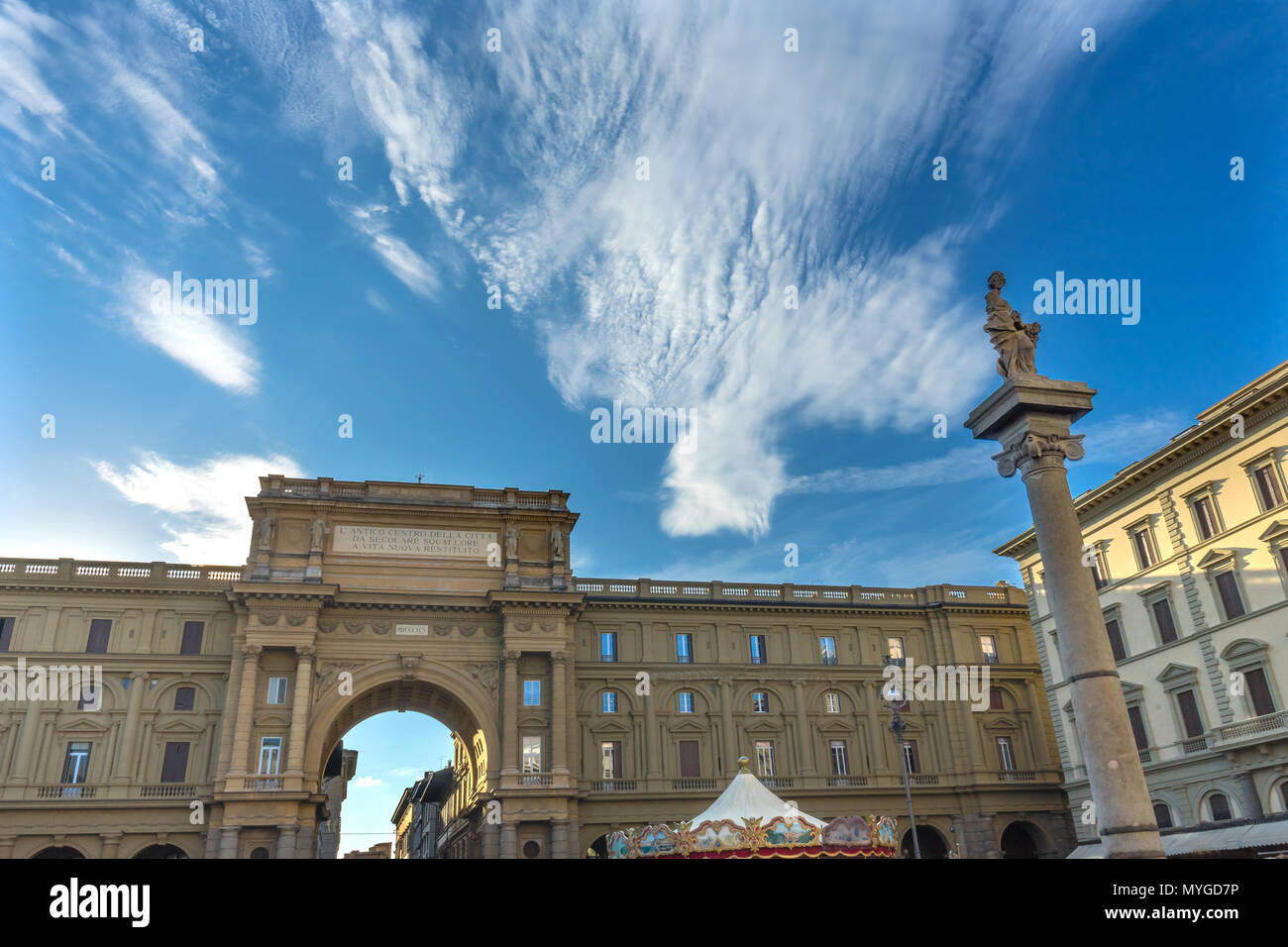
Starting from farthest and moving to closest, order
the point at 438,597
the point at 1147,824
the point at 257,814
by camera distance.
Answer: the point at 438,597 < the point at 257,814 < the point at 1147,824

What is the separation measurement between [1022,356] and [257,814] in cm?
3802

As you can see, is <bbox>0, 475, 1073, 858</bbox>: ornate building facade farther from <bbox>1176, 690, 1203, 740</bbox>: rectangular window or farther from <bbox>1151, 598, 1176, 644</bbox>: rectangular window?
<bbox>1151, 598, 1176, 644</bbox>: rectangular window

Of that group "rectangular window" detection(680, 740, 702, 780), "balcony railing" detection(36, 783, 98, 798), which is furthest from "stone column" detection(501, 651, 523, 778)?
A: "balcony railing" detection(36, 783, 98, 798)

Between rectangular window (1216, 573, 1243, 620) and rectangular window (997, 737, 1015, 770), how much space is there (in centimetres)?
2079

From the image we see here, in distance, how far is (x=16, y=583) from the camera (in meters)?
44.4

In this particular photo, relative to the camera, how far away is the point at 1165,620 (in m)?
38.1

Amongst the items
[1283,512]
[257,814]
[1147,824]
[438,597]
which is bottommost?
[1147,824]

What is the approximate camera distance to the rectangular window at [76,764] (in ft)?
139

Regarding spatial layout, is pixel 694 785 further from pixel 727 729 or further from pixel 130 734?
pixel 130 734

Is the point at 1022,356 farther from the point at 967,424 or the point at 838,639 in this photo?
the point at 838,639

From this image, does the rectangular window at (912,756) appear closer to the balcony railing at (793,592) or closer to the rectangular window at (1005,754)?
the rectangular window at (1005,754)

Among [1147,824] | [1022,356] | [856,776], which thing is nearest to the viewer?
[1147,824]

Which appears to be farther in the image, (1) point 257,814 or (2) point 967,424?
(1) point 257,814
